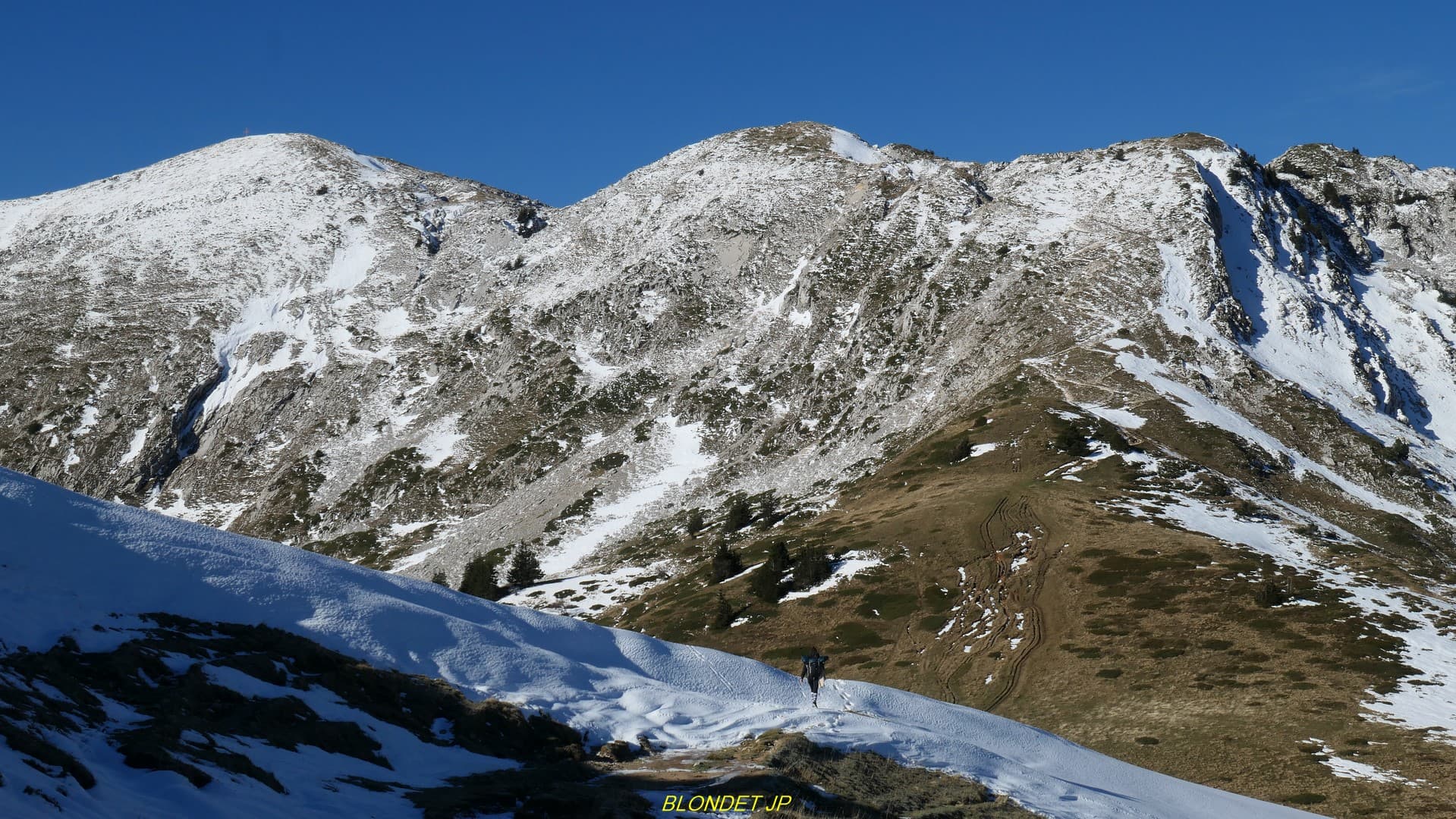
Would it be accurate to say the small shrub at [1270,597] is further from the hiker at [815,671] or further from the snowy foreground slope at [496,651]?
the hiker at [815,671]

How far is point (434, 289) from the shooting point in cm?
16362

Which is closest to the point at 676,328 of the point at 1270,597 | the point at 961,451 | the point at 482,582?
the point at 961,451

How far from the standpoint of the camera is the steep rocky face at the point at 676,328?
107m

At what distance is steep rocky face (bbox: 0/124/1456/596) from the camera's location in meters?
107

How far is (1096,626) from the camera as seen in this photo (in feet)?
180

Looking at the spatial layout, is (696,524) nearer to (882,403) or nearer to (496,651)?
(882,403)

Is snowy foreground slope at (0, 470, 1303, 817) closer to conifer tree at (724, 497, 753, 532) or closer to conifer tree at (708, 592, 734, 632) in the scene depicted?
conifer tree at (708, 592, 734, 632)

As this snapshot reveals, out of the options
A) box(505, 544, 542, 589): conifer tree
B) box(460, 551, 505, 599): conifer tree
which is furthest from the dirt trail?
box(460, 551, 505, 599): conifer tree

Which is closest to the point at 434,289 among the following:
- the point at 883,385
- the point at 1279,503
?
the point at 883,385

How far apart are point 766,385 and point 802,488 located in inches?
1041

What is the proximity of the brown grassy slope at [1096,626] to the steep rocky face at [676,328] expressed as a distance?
16708 mm

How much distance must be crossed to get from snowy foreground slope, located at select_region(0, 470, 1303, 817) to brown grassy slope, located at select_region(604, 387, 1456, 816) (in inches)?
390

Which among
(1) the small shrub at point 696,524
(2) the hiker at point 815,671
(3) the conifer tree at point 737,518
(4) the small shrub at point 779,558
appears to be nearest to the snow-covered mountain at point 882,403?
(3) the conifer tree at point 737,518

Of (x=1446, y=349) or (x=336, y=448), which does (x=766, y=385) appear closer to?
(x=336, y=448)
